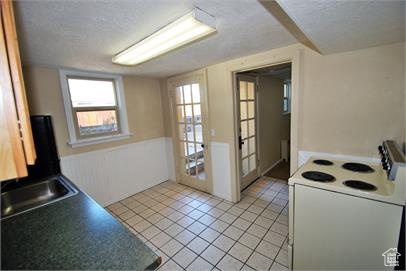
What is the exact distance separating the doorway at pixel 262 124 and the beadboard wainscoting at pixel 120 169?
156 cm

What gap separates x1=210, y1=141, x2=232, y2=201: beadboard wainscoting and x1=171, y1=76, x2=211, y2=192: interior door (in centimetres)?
15

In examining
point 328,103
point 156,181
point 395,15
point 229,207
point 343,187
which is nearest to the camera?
point 395,15

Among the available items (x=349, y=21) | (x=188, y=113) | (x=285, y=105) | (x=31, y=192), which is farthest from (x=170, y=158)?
(x=285, y=105)

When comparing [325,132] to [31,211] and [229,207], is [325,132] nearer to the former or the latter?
[229,207]

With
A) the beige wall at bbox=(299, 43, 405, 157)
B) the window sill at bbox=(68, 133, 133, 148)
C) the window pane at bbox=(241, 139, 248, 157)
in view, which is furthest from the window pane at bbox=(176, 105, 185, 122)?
the beige wall at bbox=(299, 43, 405, 157)

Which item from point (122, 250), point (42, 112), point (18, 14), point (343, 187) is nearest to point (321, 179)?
point (343, 187)

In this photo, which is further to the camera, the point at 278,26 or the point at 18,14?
the point at 278,26

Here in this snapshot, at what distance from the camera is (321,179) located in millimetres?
1402

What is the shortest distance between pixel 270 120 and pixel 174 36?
10.5 feet

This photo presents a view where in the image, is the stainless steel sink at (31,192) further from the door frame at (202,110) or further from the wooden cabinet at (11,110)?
the door frame at (202,110)

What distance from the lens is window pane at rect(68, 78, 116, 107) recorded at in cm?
258

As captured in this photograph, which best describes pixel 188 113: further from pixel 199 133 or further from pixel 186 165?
pixel 186 165

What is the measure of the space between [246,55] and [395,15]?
4.52ft

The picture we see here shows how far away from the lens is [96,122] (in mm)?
Answer: 2816
